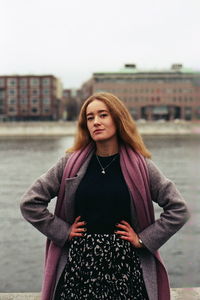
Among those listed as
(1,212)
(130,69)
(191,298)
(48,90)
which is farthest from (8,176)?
(130,69)

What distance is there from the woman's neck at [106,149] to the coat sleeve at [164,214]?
247 mm

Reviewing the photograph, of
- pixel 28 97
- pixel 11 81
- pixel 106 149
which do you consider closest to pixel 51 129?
pixel 28 97

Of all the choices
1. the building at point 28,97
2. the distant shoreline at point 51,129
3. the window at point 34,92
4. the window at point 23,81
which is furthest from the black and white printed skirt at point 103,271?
the window at point 23,81

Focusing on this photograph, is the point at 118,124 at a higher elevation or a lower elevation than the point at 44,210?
higher

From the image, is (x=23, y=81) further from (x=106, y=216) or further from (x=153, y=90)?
(x=106, y=216)

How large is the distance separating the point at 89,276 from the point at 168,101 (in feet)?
378

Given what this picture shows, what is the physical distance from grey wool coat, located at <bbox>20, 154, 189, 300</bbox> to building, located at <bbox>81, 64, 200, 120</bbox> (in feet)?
357

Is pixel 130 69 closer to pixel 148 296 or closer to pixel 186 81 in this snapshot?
pixel 186 81

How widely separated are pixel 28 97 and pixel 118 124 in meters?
109

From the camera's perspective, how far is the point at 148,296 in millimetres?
2566

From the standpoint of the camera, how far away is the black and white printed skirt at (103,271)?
252 cm

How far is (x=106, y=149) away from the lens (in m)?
2.70

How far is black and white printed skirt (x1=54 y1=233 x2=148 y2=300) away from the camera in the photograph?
8.26 ft

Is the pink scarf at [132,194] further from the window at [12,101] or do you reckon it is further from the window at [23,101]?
the window at [12,101]
